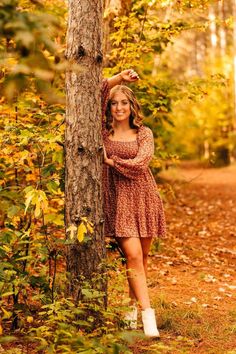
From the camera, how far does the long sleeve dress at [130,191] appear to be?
457 cm

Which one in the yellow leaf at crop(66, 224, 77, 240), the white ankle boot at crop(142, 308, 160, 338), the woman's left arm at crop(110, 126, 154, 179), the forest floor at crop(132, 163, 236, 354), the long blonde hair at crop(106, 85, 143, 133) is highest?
the long blonde hair at crop(106, 85, 143, 133)

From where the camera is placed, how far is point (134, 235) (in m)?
4.57

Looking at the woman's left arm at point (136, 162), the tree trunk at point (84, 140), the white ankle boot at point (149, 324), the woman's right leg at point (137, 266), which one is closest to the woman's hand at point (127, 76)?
the tree trunk at point (84, 140)

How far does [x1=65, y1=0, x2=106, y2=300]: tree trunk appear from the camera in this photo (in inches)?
165

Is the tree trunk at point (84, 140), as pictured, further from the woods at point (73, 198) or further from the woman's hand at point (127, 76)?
the woman's hand at point (127, 76)

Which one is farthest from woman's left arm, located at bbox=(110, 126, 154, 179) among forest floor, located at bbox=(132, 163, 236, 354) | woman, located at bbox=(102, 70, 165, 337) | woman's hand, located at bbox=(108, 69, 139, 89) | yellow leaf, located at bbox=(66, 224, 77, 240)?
forest floor, located at bbox=(132, 163, 236, 354)

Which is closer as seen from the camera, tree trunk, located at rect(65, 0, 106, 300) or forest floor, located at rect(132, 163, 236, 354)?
tree trunk, located at rect(65, 0, 106, 300)

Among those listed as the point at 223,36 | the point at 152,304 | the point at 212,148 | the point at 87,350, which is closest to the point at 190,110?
the point at 212,148

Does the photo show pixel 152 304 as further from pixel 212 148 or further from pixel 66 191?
pixel 212 148

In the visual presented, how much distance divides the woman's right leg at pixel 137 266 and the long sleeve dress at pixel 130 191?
78 mm

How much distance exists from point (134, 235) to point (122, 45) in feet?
10.9

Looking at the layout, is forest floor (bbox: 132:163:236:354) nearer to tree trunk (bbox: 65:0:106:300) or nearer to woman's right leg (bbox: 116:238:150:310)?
woman's right leg (bbox: 116:238:150:310)

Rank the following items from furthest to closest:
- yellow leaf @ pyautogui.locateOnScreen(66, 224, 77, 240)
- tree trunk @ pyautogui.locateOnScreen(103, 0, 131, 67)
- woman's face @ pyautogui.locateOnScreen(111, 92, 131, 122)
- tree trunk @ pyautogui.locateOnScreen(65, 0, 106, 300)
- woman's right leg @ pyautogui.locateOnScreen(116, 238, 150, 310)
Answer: tree trunk @ pyautogui.locateOnScreen(103, 0, 131, 67), woman's face @ pyautogui.locateOnScreen(111, 92, 131, 122), woman's right leg @ pyautogui.locateOnScreen(116, 238, 150, 310), tree trunk @ pyautogui.locateOnScreen(65, 0, 106, 300), yellow leaf @ pyautogui.locateOnScreen(66, 224, 77, 240)

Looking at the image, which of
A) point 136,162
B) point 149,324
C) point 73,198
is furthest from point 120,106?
point 149,324
